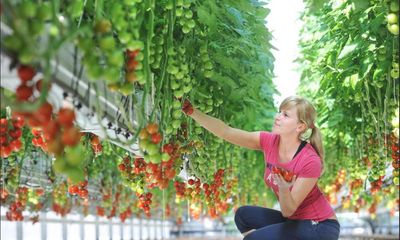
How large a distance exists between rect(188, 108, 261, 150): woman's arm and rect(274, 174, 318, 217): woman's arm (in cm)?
36

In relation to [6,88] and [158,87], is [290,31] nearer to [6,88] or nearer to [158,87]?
[158,87]

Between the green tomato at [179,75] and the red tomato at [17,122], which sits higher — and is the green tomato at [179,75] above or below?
above

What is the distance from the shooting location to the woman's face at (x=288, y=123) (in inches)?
103

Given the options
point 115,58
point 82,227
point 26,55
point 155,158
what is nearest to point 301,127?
point 155,158

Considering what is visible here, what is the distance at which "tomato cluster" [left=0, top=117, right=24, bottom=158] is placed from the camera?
5.60 feet

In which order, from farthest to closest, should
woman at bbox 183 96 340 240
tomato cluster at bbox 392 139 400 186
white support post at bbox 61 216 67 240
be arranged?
white support post at bbox 61 216 67 240
tomato cluster at bbox 392 139 400 186
woman at bbox 183 96 340 240

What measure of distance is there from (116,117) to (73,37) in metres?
0.83

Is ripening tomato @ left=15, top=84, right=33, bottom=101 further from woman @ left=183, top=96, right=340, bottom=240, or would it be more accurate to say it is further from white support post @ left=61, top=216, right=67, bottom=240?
white support post @ left=61, top=216, right=67, bottom=240

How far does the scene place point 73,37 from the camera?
4.03 ft

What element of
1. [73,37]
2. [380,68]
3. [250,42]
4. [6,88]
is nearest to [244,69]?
[250,42]

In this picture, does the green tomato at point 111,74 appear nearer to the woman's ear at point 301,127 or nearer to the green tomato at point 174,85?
the green tomato at point 174,85

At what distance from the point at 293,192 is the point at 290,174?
0.11m

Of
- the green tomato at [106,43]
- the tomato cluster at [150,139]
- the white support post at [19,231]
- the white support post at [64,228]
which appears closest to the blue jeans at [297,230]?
the tomato cluster at [150,139]

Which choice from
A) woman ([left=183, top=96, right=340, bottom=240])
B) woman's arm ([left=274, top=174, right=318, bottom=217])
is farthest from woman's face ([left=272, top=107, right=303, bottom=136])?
woman's arm ([left=274, top=174, right=318, bottom=217])
